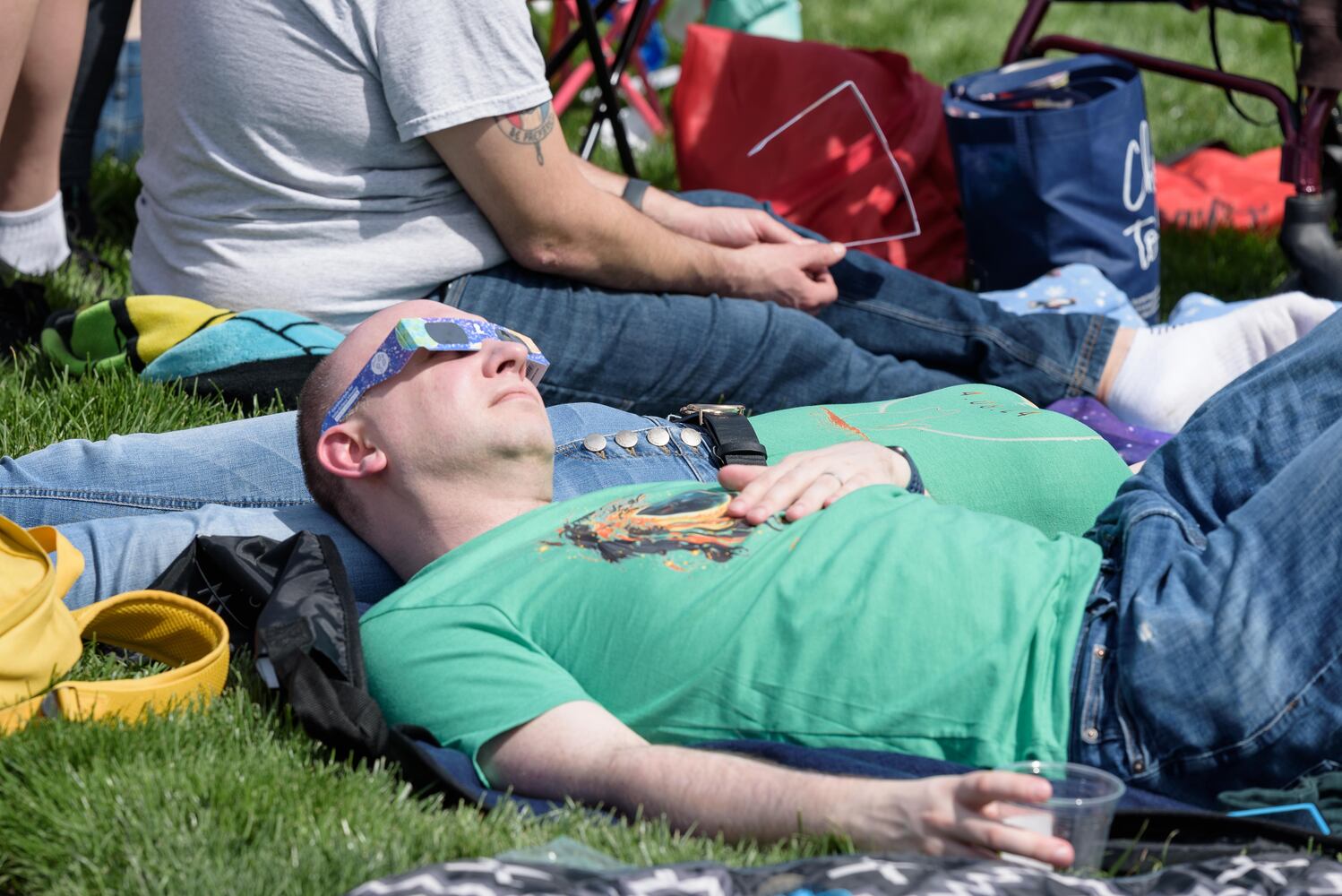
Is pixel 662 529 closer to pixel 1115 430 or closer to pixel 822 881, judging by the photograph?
pixel 822 881

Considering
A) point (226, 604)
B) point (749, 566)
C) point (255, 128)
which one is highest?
point (255, 128)

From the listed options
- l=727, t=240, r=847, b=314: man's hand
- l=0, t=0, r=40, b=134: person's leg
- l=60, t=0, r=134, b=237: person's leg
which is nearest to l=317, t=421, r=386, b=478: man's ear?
l=0, t=0, r=40, b=134: person's leg

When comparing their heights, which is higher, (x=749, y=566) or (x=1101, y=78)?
(x=1101, y=78)

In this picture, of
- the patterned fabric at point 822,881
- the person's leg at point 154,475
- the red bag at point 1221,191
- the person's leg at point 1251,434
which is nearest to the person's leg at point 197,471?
the person's leg at point 154,475

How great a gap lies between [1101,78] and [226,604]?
3438 millimetres

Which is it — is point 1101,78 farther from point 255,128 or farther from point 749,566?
point 749,566

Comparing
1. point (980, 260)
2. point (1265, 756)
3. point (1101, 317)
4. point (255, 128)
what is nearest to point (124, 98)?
point (255, 128)

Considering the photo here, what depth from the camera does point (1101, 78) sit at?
4.81 meters

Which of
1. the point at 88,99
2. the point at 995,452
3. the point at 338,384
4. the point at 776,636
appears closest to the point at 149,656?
the point at 338,384

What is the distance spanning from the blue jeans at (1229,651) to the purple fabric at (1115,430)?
1208 millimetres

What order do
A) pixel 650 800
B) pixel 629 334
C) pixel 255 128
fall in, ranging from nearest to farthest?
pixel 650 800 < pixel 255 128 < pixel 629 334

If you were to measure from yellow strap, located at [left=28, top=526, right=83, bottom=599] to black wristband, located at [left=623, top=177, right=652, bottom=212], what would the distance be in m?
1.99

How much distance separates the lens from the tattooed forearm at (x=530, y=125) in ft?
10.6

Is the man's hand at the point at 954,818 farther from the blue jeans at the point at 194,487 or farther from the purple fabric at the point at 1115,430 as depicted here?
the purple fabric at the point at 1115,430
